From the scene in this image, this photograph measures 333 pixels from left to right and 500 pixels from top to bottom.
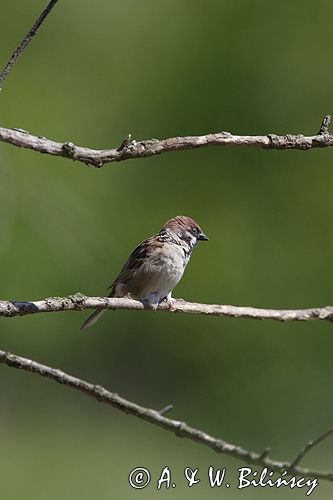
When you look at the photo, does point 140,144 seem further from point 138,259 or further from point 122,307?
point 138,259

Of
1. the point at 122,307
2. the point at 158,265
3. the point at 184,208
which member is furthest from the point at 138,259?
the point at 184,208

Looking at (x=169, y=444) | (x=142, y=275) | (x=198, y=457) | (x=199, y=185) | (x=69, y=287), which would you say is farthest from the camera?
(x=199, y=185)

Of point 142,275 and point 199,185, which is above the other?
point 199,185

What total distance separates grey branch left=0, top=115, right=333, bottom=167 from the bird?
4.48ft

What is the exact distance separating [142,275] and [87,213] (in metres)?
3.17

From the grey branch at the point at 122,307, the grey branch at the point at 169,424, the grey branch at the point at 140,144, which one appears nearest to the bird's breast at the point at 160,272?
the grey branch at the point at 122,307

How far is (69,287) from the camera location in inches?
272

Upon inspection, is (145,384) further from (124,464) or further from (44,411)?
(124,464)

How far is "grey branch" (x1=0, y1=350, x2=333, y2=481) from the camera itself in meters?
1.92

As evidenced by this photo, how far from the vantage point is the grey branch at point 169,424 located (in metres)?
1.92

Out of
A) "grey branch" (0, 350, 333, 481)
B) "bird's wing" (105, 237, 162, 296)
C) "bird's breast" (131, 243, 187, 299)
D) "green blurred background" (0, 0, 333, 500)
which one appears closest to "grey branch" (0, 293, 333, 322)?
"grey branch" (0, 350, 333, 481)

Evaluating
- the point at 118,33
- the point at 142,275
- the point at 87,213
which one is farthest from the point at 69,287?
the point at 142,275

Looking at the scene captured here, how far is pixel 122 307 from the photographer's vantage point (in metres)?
2.68

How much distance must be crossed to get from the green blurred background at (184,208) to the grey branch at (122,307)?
388 centimetres
